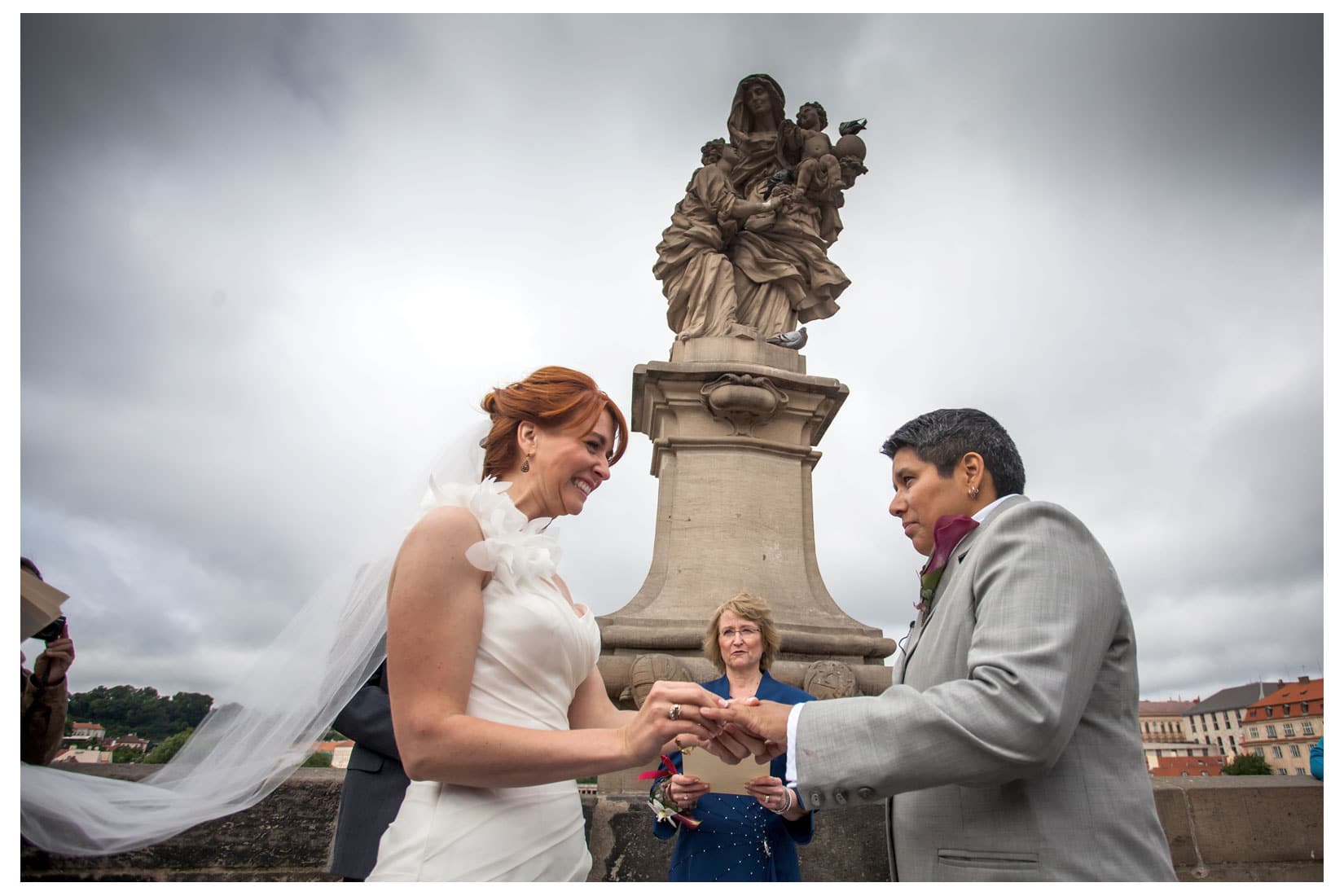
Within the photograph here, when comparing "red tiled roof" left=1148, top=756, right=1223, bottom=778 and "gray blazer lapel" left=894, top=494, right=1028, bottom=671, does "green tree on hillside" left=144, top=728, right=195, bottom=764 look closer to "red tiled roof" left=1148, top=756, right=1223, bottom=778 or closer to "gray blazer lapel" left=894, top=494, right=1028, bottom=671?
"gray blazer lapel" left=894, top=494, right=1028, bottom=671

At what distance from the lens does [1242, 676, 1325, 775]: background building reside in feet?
127

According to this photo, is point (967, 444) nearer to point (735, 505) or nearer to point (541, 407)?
point (541, 407)

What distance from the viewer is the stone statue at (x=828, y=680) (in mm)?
4410

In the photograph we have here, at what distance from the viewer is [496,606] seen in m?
1.87

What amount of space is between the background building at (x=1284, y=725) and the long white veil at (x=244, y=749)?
44.4 m

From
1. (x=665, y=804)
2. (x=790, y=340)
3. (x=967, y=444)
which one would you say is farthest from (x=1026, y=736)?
(x=790, y=340)

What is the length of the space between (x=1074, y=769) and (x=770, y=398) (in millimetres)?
4153

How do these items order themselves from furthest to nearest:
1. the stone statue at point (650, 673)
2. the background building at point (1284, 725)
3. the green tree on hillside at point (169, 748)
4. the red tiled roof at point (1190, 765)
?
the red tiled roof at point (1190, 765), the background building at point (1284, 725), the stone statue at point (650, 673), the green tree on hillside at point (169, 748)

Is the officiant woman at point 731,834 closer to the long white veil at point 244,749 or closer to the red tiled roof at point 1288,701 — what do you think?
the long white veil at point 244,749

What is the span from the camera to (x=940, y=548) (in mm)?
2016

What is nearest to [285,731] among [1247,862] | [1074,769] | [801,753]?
[801,753]

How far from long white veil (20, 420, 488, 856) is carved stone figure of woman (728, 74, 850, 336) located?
4501 millimetres

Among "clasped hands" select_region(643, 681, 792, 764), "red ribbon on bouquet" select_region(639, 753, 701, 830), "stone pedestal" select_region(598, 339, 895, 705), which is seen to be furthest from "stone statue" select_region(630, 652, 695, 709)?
"clasped hands" select_region(643, 681, 792, 764)

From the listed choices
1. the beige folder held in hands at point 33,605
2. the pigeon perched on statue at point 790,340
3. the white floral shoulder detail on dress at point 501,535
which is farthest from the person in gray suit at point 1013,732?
the pigeon perched on statue at point 790,340
